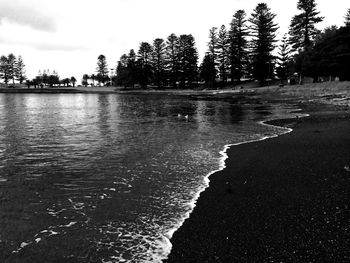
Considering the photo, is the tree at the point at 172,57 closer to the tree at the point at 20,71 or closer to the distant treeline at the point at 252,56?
the distant treeline at the point at 252,56

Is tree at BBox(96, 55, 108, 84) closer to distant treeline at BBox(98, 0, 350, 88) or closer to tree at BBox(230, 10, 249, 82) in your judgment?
distant treeline at BBox(98, 0, 350, 88)

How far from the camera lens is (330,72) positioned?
48.5 m

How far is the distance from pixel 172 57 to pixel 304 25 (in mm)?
47359

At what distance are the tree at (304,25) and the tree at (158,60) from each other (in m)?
48.3

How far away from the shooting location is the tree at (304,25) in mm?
58875

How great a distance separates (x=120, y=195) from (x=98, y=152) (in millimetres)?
4779

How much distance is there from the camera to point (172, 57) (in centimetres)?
9812

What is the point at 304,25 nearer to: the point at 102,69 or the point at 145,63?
the point at 145,63

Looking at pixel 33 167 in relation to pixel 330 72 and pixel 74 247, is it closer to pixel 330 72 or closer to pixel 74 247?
pixel 74 247

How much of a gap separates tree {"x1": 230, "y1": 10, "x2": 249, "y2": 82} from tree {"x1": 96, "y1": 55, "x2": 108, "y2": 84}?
252 ft

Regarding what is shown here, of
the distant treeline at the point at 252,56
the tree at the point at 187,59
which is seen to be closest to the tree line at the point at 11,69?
the distant treeline at the point at 252,56

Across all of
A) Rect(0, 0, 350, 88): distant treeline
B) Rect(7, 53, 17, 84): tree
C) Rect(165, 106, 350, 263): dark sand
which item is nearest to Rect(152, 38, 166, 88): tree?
Rect(0, 0, 350, 88): distant treeline

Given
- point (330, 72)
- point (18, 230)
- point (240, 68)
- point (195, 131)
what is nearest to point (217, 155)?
point (195, 131)

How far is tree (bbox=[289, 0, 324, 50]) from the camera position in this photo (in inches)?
2318
